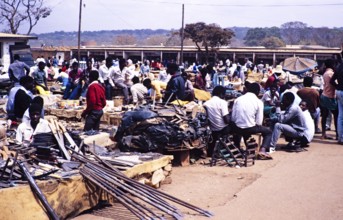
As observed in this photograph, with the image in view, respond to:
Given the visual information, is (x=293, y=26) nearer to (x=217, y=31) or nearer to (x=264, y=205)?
(x=217, y=31)

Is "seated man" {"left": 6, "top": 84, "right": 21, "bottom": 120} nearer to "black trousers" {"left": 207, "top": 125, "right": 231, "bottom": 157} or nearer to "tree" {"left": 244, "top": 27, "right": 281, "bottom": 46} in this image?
"black trousers" {"left": 207, "top": 125, "right": 231, "bottom": 157}

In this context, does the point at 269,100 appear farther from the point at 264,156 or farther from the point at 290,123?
the point at 264,156

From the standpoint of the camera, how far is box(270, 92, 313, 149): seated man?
10.1 meters

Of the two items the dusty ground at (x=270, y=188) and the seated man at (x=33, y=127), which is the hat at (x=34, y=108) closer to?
the seated man at (x=33, y=127)

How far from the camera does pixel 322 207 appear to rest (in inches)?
257

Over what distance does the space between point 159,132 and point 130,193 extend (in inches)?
105

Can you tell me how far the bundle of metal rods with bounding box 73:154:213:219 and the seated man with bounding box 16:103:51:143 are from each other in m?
1.33

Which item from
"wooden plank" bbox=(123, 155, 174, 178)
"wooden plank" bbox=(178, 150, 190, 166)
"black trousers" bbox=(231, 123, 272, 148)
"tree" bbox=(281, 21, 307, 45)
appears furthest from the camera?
"tree" bbox=(281, 21, 307, 45)

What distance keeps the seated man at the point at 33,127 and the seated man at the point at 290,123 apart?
488 cm

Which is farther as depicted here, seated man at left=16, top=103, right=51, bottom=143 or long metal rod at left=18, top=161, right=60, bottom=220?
seated man at left=16, top=103, right=51, bottom=143

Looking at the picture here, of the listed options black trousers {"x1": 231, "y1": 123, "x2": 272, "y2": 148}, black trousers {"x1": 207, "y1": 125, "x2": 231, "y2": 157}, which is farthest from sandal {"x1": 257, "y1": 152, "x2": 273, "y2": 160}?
black trousers {"x1": 207, "y1": 125, "x2": 231, "y2": 157}

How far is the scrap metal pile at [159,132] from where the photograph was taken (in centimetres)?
870

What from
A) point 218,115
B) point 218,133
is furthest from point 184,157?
point 218,115

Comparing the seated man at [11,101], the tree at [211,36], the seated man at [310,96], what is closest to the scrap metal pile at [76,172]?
the seated man at [11,101]
